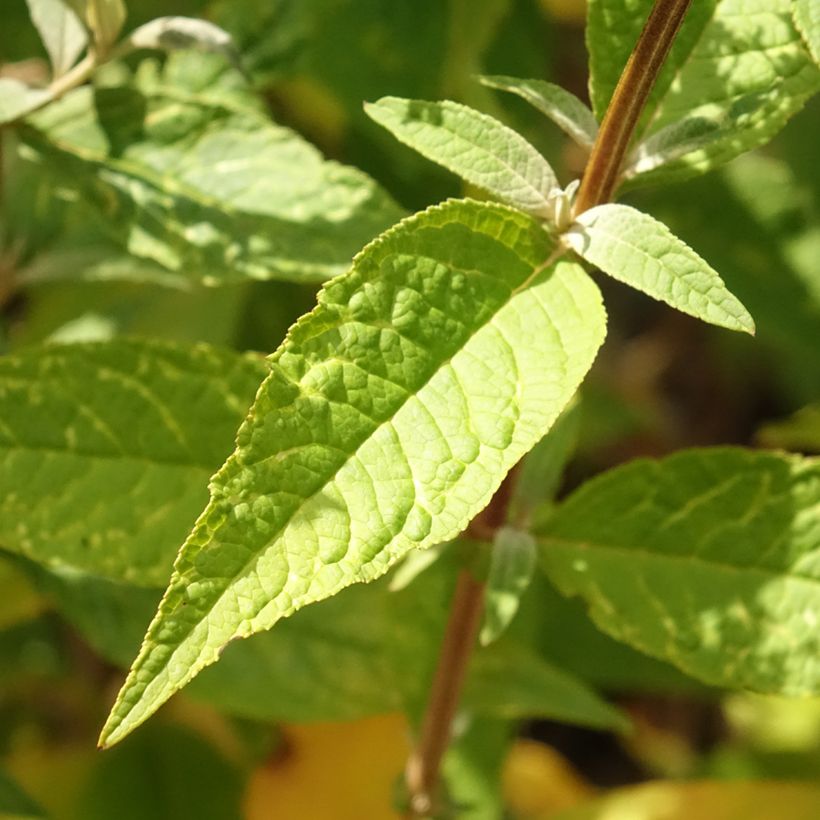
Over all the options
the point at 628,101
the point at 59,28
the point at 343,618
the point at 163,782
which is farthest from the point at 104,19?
the point at 163,782

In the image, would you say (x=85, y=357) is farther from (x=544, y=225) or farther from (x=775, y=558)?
(x=775, y=558)

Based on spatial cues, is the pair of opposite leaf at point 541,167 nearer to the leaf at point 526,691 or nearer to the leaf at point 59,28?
the leaf at point 59,28

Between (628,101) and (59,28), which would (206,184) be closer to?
(59,28)

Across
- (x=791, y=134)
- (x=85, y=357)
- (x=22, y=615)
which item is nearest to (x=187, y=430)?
(x=85, y=357)

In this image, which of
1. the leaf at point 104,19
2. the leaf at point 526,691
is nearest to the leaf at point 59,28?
the leaf at point 104,19

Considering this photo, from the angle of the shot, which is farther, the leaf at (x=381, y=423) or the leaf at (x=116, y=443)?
the leaf at (x=116, y=443)
